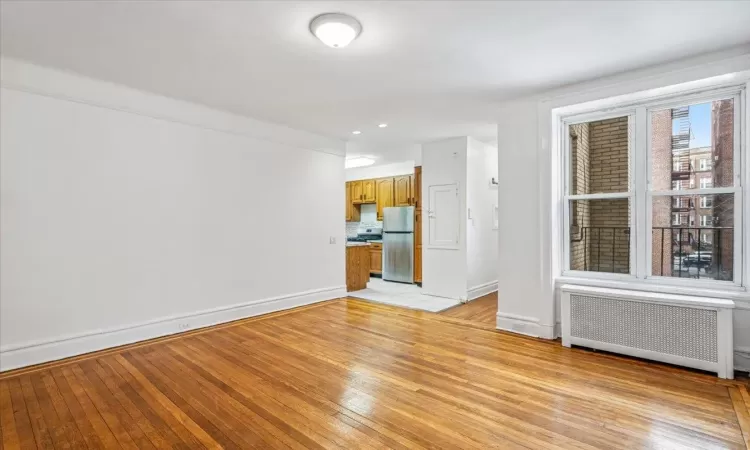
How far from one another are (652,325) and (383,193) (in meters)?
5.85

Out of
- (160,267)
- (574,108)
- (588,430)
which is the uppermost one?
(574,108)

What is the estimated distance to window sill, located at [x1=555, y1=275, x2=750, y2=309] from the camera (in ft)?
9.89

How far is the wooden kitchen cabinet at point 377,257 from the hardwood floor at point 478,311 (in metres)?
2.92

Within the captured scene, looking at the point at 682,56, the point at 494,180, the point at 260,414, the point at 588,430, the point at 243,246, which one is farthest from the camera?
the point at 494,180

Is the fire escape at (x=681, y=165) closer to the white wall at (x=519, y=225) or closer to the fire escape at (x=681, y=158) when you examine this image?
the fire escape at (x=681, y=158)

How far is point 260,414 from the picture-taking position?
237cm

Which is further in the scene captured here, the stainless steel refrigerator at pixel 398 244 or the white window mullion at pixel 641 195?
the stainless steel refrigerator at pixel 398 244

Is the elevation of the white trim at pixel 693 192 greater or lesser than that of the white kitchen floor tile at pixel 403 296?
greater

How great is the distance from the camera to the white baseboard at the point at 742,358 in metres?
2.96

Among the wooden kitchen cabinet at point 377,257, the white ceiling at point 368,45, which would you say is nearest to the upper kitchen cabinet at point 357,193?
the wooden kitchen cabinet at point 377,257

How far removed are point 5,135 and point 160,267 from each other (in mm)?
1721

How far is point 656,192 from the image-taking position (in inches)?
137

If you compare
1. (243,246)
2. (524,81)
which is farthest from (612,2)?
(243,246)

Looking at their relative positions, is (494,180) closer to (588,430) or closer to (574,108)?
(574,108)
